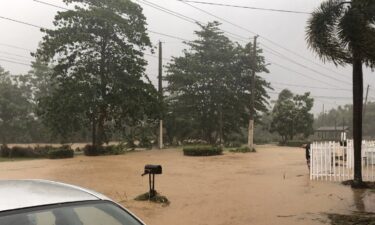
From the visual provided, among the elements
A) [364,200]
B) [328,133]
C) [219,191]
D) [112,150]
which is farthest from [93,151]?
[328,133]

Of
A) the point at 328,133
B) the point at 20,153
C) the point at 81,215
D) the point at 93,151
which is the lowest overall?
the point at 20,153

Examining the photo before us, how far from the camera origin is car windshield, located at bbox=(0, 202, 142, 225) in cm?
302

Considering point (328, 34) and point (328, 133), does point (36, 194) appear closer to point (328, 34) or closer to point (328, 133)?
point (328, 34)

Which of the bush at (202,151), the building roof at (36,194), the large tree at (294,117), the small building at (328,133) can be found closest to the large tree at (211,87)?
the large tree at (294,117)

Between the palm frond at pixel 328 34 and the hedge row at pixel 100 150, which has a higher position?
the palm frond at pixel 328 34

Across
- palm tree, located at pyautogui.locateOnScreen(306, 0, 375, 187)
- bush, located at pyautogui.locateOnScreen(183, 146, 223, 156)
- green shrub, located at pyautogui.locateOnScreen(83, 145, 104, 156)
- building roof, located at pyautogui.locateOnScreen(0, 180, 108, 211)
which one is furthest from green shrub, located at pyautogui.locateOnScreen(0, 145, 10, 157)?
building roof, located at pyautogui.locateOnScreen(0, 180, 108, 211)

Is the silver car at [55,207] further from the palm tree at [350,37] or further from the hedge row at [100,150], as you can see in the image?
the hedge row at [100,150]

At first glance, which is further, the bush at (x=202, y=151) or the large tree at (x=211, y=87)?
the large tree at (x=211, y=87)

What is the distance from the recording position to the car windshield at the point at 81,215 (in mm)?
3017

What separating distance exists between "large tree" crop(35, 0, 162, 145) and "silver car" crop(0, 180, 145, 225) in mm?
30381

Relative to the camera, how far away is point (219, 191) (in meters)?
15.4

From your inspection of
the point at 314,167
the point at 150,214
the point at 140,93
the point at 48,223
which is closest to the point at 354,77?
the point at 314,167

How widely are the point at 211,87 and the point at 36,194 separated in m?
48.7

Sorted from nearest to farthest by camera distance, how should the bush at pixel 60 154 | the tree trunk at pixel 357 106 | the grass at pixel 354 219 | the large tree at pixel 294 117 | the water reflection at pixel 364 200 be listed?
the grass at pixel 354 219 → the water reflection at pixel 364 200 → the tree trunk at pixel 357 106 → the bush at pixel 60 154 → the large tree at pixel 294 117
